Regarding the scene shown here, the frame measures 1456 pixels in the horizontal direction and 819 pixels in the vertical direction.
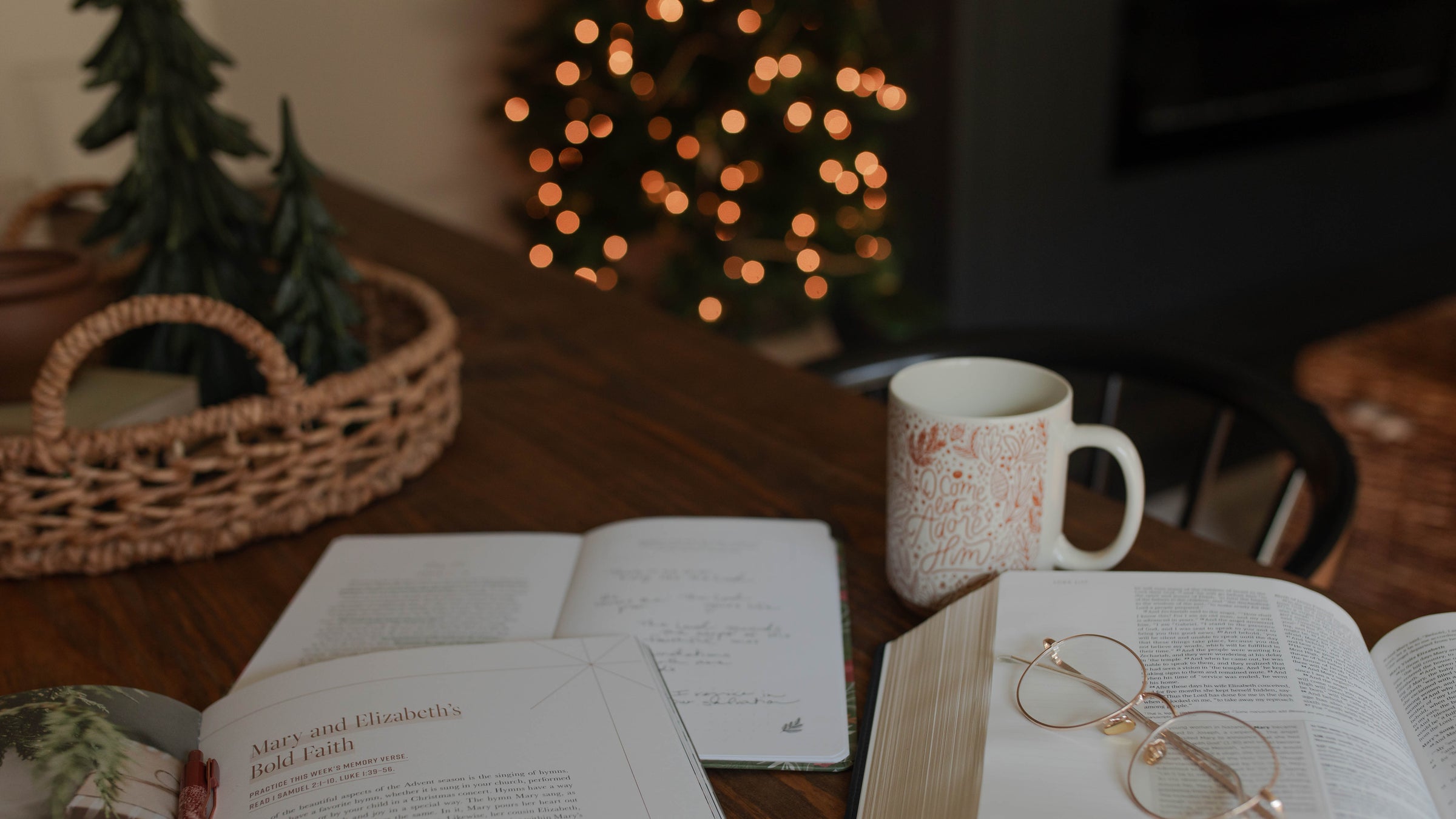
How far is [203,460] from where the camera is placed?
1.99 feet

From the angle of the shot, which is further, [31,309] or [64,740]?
[31,309]

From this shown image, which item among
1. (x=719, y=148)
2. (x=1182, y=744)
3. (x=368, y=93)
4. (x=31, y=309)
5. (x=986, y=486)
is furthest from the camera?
(x=368, y=93)

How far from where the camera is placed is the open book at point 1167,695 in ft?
1.27

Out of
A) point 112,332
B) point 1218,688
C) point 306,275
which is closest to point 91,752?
point 112,332

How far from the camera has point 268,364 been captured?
61 cm

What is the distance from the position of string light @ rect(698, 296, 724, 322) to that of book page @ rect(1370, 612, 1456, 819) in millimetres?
1873

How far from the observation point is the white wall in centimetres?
179

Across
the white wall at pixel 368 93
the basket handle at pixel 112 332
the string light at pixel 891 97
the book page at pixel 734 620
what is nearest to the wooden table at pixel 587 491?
the book page at pixel 734 620

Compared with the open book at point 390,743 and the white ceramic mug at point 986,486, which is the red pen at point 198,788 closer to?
the open book at point 390,743

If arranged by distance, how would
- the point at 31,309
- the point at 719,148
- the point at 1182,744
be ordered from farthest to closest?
the point at 719,148, the point at 31,309, the point at 1182,744

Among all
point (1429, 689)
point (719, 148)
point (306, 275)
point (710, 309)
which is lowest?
point (710, 309)

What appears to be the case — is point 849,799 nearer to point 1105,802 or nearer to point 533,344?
point 1105,802

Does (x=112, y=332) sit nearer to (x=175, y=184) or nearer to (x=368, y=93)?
(x=175, y=184)

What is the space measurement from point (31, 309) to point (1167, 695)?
28.3 inches
